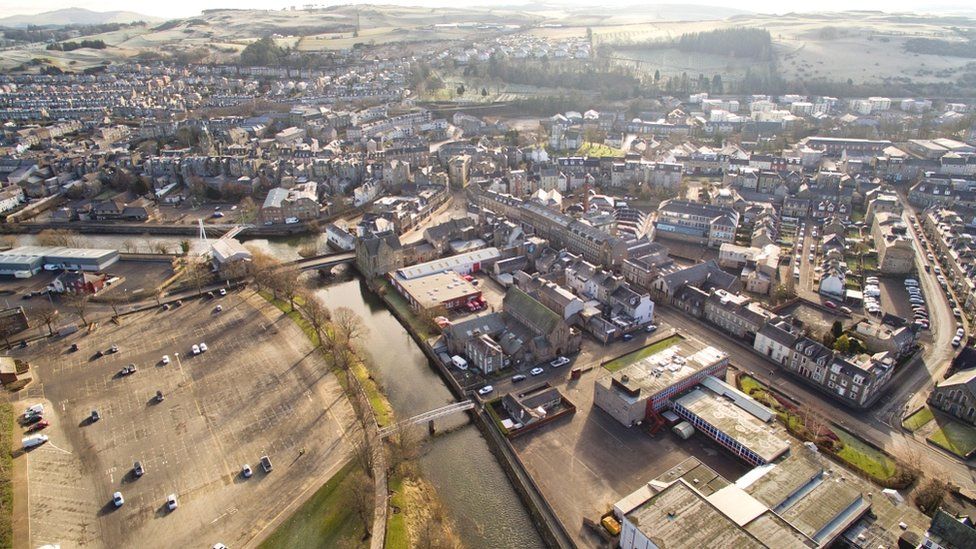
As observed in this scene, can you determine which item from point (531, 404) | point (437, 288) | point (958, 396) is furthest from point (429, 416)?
point (958, 396)

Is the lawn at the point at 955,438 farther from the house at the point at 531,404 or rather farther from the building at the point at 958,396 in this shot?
the house at the point at 531,404

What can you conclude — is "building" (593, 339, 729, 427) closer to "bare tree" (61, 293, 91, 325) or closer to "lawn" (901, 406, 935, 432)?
"lawn" (901, 406, 935, 432)

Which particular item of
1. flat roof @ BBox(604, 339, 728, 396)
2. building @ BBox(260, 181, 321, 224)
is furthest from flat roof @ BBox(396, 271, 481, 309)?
building @ BBox(260, 181, 321, 224)

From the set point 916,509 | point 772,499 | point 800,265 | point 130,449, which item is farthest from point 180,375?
point 800,265

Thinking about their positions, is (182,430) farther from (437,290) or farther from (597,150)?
(597,150)

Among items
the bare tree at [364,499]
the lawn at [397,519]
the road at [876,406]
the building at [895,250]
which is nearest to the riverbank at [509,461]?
the lawn at [397,519]

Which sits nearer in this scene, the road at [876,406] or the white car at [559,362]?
the road at [876,406]

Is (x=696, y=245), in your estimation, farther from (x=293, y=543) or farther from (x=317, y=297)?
(x=293, y=543)
